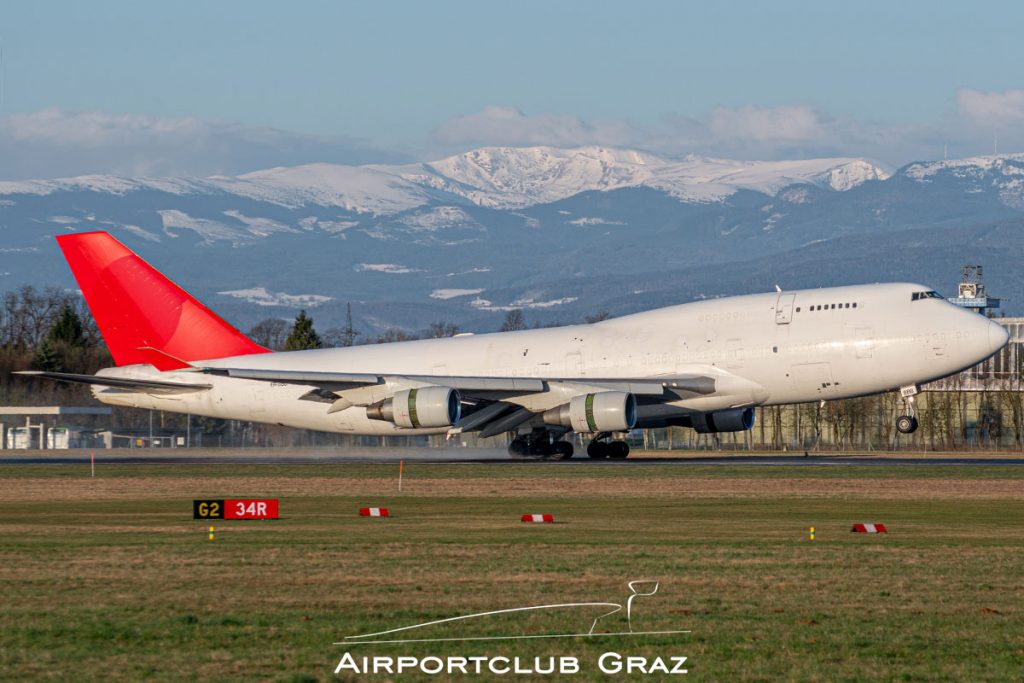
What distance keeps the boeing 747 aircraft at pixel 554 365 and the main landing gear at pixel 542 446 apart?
2.0 inches

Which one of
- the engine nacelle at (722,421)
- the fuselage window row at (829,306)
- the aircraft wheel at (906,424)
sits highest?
the fuselage window row at (829,306)

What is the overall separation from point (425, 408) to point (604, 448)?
25.0 feet

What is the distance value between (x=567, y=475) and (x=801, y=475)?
6.50 metres

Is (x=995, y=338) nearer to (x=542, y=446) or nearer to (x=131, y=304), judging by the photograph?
(x=542, y=446)

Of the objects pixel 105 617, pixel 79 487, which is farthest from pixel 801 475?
pixel 105 617

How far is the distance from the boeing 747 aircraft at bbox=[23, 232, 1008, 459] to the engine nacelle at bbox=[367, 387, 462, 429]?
56mm

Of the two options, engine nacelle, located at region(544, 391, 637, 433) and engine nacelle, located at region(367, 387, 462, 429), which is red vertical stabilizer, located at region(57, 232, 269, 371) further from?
engine nacelle, located at region(544, 391, 637, 433)

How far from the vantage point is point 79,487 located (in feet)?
132

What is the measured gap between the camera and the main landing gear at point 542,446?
54.4m

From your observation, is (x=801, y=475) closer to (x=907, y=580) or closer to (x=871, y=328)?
(x=871, y=328)

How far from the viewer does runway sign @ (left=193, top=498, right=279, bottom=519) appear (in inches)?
1128

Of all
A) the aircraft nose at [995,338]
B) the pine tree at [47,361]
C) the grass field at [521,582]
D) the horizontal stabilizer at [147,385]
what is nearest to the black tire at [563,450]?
the horizontal stabilizer at [147,385]

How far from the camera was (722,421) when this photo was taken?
2109 inches

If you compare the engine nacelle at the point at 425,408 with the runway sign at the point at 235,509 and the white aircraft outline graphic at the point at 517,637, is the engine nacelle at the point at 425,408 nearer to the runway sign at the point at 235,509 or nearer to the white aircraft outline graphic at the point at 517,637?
the runway sign at the point at 235,509
